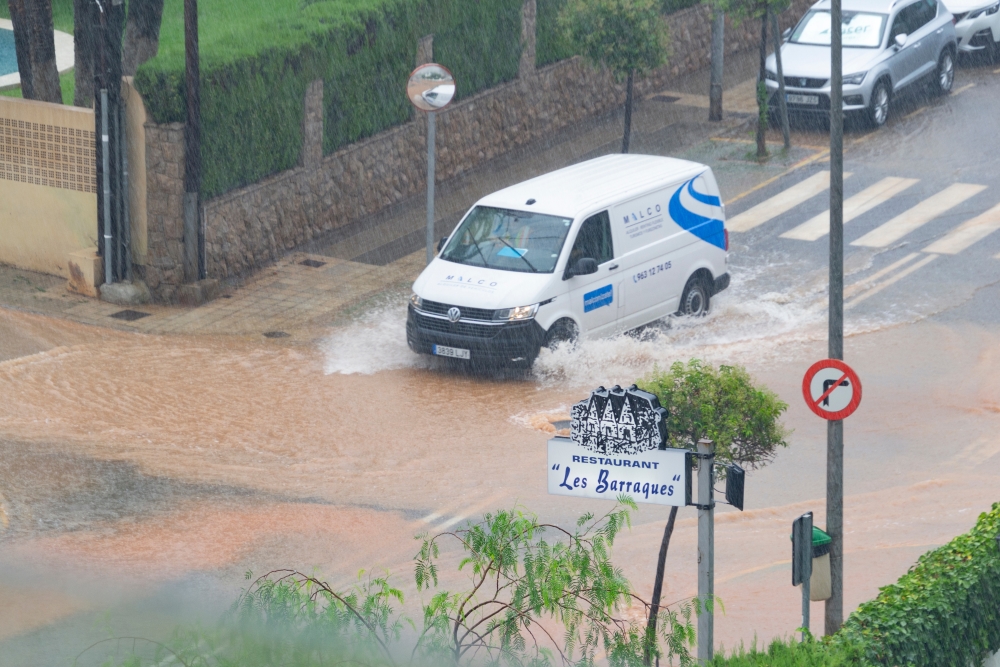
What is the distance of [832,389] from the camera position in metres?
9.59

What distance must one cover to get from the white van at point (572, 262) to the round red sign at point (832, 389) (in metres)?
5.71

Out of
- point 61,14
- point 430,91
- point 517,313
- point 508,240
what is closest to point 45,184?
point 430,91

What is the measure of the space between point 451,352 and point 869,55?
1092 cm

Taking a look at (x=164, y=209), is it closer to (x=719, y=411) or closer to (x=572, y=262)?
(x=572, y=262)

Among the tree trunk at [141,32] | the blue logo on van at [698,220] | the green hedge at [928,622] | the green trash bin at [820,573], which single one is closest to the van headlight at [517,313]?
the blue logo on van at [698,220]

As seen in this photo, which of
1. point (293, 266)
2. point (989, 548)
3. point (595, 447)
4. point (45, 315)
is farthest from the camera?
point (293, 266)

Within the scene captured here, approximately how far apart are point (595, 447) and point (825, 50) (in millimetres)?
16935

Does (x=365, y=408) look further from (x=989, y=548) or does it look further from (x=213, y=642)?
(x=213, y=642)

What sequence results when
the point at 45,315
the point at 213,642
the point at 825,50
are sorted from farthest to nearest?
the point at 825,50 < the point at 45,315 < the point at 213,642

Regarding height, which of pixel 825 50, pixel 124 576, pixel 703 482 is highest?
pixel 825 50

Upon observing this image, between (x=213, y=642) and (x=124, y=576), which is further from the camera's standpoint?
(x=124, y=576)

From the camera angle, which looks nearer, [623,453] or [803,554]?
[623,453]

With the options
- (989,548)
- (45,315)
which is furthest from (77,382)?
(989,548)

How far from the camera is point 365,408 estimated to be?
14695 millimetres
